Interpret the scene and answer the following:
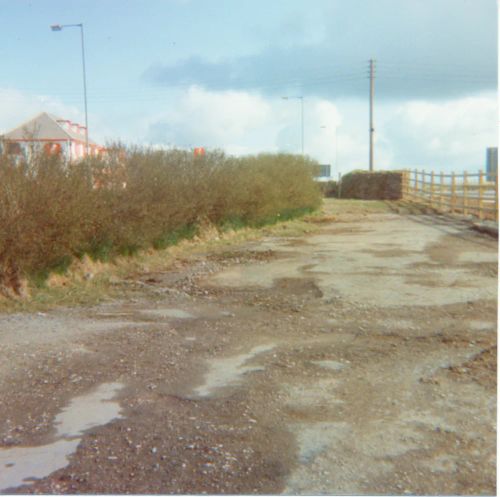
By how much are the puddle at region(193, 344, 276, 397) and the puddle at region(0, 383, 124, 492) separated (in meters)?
0.72

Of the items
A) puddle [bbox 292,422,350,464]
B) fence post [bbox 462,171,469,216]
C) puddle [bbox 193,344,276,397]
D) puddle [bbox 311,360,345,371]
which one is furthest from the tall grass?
puddle [bbox 292,422,350,464]

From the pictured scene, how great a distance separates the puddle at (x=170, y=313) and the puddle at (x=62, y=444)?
10.9 ft

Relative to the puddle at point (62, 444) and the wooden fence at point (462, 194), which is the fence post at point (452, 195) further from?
the puddle at point (62, 444)

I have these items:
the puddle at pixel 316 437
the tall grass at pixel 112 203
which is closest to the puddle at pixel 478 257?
the tall grass at pixel 112 203

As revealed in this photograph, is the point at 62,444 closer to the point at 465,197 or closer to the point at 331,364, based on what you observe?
the point at 331,364

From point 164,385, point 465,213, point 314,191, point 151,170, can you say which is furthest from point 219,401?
point 314,191

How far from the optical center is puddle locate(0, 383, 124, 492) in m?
4.86

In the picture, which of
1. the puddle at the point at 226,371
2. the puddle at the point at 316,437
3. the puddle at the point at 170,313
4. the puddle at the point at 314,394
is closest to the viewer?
the puddle at the point at 316,437

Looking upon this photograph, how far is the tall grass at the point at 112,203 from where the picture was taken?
37.2 feet

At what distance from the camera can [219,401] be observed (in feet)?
20.5

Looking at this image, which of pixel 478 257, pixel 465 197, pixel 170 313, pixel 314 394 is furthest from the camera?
pixel 465 197

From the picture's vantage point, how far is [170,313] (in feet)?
33.5

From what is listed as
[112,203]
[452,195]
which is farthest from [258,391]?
[452,195]

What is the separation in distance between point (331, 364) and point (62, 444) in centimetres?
283
